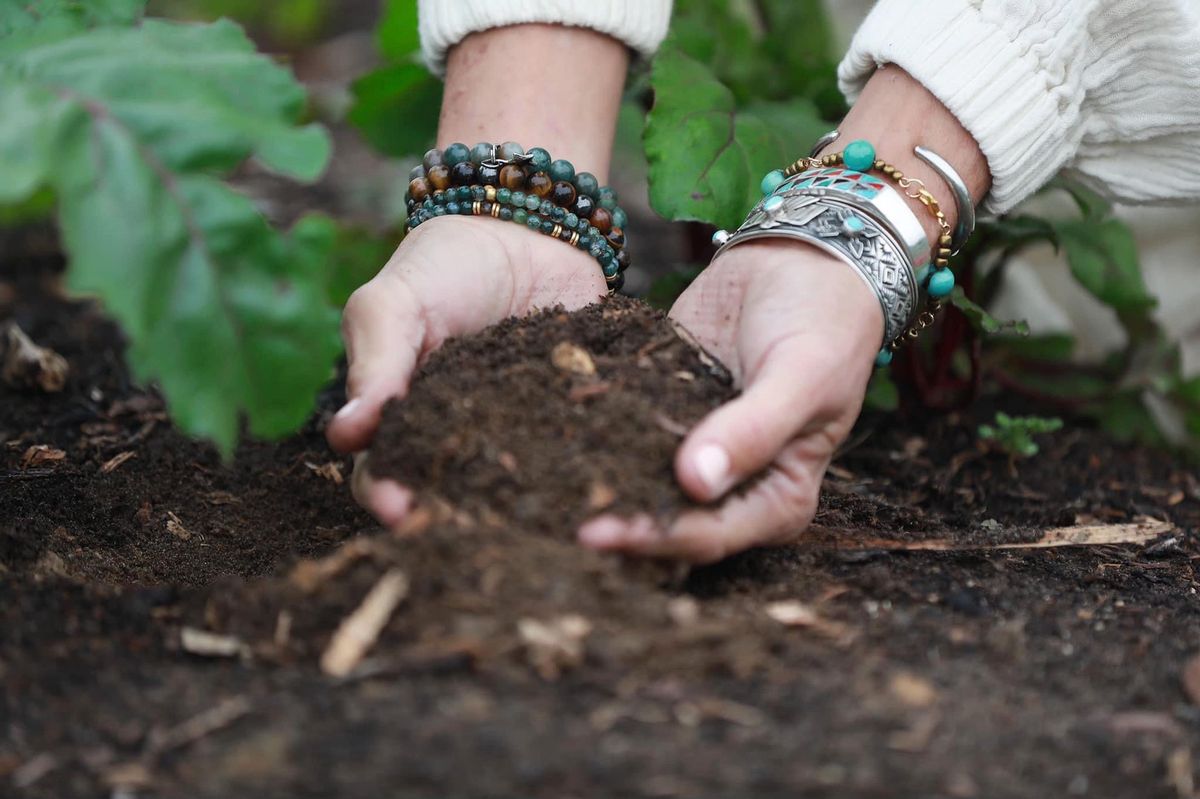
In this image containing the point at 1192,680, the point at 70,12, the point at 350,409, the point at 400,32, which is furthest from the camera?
the point at 400,32

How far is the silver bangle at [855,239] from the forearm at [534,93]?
467 mm

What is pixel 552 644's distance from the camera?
3.90 feet

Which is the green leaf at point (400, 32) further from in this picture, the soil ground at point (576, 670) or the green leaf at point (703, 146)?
the soil ground at point (576, 670)

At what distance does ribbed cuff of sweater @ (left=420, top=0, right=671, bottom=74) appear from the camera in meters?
2.05

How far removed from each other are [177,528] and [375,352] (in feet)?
1.91

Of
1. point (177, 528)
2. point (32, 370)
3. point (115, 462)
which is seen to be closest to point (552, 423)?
point (177, 528)

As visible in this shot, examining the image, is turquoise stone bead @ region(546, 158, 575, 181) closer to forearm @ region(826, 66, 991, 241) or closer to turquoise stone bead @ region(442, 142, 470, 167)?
turquoise stone bead @ region(442, 142, 470, 167)

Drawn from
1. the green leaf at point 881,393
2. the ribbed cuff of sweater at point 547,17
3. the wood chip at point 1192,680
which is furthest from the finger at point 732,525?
the ribbed cuff of sweater at point 547,17

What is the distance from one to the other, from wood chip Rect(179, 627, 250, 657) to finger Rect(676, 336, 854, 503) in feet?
1.86

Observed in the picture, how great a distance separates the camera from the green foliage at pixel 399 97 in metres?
2.65

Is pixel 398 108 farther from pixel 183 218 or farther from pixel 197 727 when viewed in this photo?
pixel 197 727

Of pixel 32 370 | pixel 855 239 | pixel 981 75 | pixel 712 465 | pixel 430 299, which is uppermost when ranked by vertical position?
pixel 981 75

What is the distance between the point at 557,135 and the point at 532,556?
105 cm

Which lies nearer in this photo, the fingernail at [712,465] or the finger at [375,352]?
the fingernail at [712,465]
